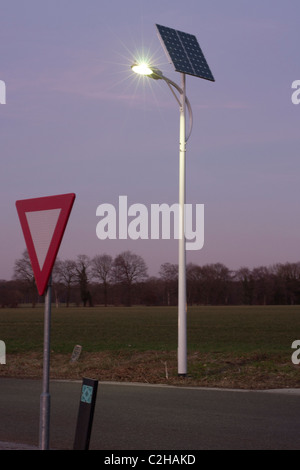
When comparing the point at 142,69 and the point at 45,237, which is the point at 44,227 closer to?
the point at 45,237

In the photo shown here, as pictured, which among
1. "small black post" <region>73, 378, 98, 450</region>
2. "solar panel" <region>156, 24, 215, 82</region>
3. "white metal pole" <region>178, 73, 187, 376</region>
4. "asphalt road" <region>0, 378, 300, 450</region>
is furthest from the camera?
"solar panel" <region>156, 24, 215, 82</region>

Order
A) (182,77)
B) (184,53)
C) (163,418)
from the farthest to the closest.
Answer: (184,53), (182,77), (163,418)

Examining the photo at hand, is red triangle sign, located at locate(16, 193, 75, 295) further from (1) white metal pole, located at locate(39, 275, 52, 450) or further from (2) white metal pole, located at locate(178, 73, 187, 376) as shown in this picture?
(2) white metal pole, located at locate(178, 73, 187, 376)

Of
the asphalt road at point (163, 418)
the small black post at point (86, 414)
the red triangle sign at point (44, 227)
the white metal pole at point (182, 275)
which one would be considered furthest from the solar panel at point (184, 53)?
the small black post at point (86, 414)

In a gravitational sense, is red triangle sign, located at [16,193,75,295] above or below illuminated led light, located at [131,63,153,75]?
below

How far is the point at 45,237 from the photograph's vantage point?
5660 millimetres

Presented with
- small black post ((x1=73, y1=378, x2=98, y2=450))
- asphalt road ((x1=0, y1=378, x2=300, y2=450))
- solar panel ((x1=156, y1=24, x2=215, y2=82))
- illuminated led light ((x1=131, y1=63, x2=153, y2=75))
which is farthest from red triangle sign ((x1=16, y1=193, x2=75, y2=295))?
solar panel ((x1=156, y1=24, x2=215, y2=82))

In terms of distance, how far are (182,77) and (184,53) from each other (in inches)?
33.9

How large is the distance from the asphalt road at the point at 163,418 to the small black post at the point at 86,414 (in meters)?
1.71

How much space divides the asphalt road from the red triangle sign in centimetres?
294

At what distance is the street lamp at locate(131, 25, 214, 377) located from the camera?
46.8ft

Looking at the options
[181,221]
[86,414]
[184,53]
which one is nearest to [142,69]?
[184,53]

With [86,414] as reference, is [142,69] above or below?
above
